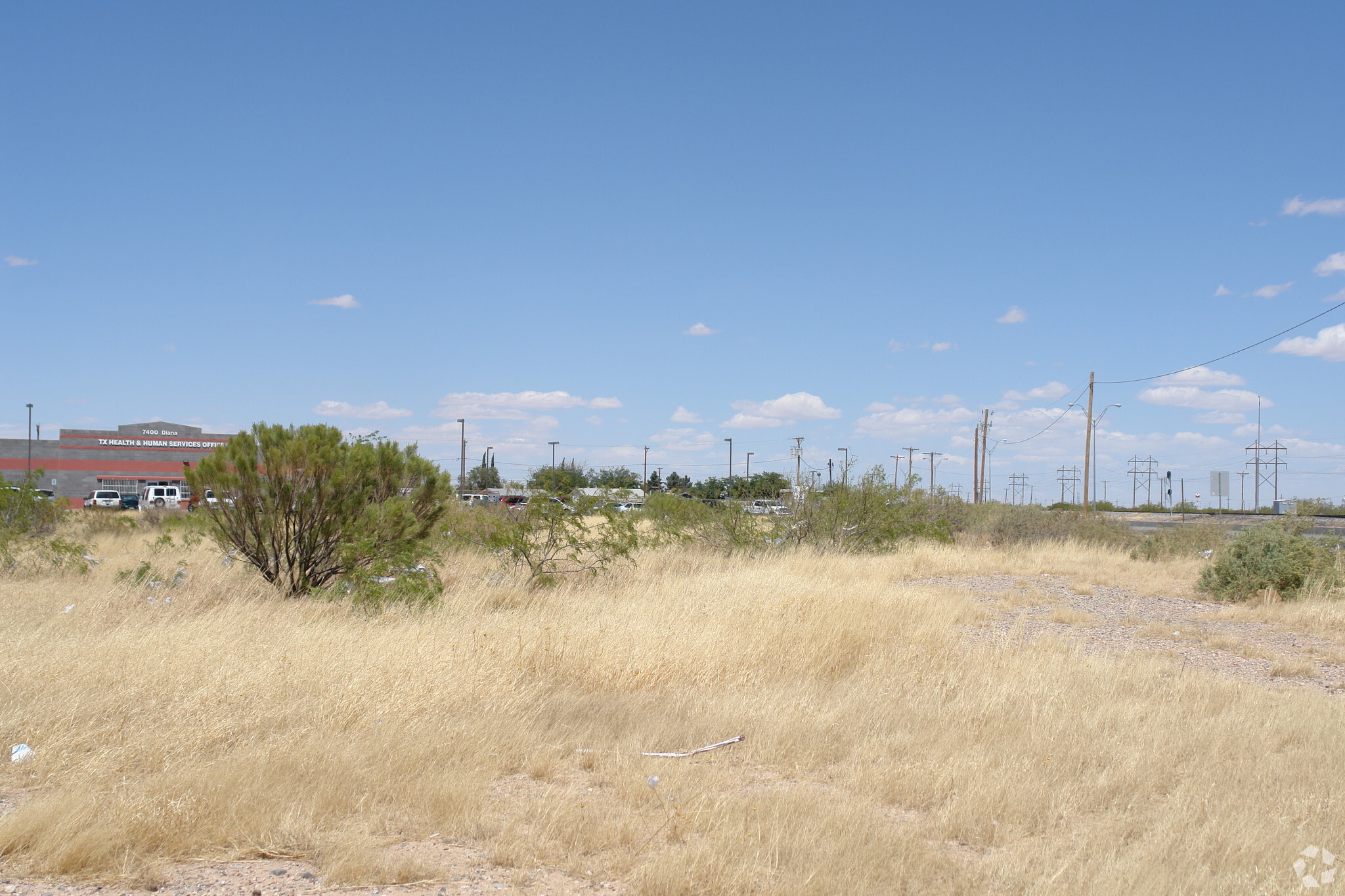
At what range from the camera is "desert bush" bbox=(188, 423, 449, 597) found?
12477 millimetres

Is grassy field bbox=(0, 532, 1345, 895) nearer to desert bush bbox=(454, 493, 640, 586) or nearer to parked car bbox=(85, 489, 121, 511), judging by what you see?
desert bush bbox=(454, 493, 640, 586)

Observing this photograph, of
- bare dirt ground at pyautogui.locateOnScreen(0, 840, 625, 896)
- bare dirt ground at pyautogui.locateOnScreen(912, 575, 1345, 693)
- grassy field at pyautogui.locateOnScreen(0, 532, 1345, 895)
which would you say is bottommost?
bare dirt ground at pyautogui.locateOnScreen(912, 575, 1345, 693)

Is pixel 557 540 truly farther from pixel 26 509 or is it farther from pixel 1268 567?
pixel 26 509

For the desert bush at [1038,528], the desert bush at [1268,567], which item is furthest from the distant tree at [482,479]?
the desert bush at [1268,567]

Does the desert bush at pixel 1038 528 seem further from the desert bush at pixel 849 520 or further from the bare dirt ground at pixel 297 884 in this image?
the bare dirt ground at pixel 297 884

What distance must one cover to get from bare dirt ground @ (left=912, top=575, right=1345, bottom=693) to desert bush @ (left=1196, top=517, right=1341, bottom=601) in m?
0.67

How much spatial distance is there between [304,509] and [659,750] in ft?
27.2

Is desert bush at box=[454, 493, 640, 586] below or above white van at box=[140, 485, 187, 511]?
above

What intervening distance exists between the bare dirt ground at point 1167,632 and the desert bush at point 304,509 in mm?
8261

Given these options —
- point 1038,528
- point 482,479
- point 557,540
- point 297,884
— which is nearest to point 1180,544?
point 1038,528

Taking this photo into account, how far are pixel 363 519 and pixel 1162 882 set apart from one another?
10.9 m

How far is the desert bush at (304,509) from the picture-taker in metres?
12.5

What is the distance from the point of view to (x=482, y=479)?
74.3 metres

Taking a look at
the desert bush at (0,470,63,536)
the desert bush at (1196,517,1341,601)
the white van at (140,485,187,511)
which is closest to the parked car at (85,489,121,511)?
the white van at (140,485,187,511)
